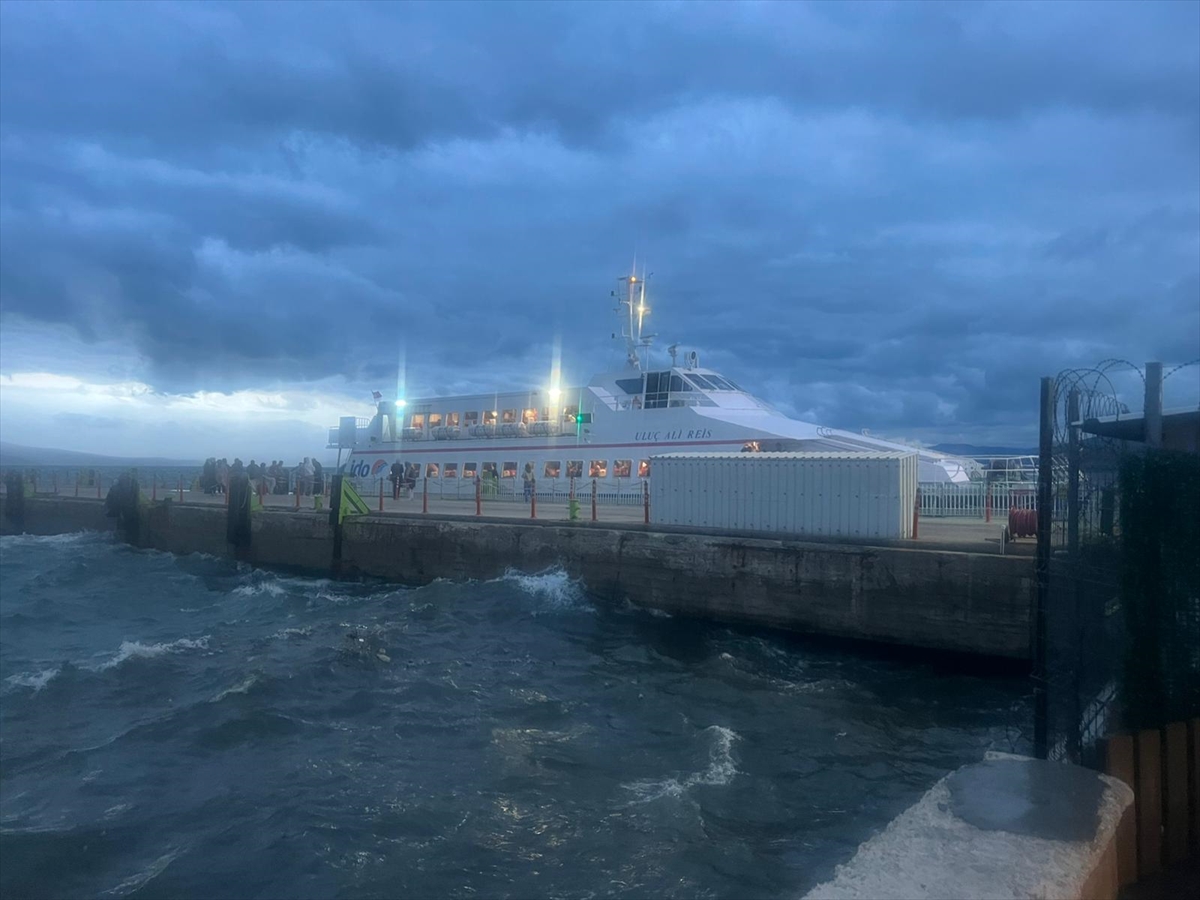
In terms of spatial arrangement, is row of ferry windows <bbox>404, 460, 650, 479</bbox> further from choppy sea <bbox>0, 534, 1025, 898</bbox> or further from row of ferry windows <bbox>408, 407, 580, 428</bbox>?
choppy sea <bbox>0, 534, 1025, 898</bbox>

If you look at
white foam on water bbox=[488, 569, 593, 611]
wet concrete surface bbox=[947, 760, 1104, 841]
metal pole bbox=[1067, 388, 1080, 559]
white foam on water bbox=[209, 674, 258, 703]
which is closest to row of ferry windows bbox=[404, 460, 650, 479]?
white foam on water bbox=[488, 569, 593, 611]

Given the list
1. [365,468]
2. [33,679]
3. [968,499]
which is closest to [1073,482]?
[33,679]

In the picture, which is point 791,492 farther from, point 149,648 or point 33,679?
point 33,679

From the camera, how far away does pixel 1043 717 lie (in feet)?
18.1

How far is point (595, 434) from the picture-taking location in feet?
96.0

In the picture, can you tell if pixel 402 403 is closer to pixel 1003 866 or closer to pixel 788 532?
pixel 788 532

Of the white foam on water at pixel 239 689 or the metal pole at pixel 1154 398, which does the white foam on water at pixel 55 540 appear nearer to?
the white foam on water at pixel 239 689

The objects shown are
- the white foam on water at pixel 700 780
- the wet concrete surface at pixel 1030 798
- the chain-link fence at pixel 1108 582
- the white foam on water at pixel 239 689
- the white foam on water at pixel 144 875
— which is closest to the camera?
the wet concrete surface at pixel 1030 798

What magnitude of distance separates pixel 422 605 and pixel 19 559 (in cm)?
1895

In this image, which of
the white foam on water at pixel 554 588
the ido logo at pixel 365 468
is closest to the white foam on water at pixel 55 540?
the ido logo at pixel 365 468

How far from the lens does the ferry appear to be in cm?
2592

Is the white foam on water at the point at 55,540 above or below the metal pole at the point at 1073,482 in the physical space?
below

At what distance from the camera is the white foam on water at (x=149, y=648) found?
1380 cm

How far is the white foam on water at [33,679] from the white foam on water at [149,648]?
672 millimetres
